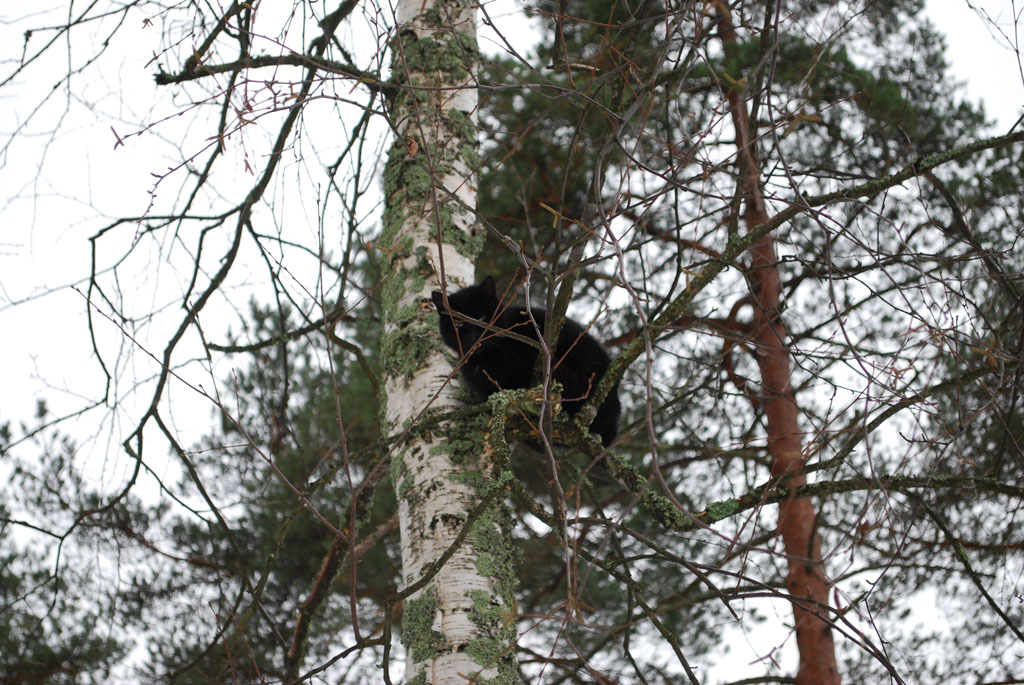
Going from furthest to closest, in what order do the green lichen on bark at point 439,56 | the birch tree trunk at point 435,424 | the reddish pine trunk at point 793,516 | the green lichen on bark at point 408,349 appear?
the reddish pine trunk at point 793,516 < the green lichen on bark at point 439,56 < the green lichen on bark at point 408,349 < the birch tree trunk at point 435,424

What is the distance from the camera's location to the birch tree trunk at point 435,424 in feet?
6.06

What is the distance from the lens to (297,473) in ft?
16.2

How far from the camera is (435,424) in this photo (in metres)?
2.17

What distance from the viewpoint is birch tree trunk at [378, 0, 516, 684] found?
1848 millimetres

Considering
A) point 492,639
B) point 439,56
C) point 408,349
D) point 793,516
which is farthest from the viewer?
point 793,516

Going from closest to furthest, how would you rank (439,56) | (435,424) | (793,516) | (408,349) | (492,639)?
(492,639) < (435,424) < (408,349) < (439,56) < (793,516)

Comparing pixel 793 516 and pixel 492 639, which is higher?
pixel 793 516

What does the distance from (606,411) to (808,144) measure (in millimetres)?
2773

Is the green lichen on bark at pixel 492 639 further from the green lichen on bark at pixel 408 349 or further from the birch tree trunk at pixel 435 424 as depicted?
the green lichen on bark at pixel 408 349

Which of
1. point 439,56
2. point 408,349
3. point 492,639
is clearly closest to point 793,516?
point 408,349

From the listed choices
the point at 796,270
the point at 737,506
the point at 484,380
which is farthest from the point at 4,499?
the point at 796,270

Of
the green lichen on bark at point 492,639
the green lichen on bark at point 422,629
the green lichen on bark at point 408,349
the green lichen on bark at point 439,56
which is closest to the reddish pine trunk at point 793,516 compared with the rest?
the green lichen on bark at point 439,56

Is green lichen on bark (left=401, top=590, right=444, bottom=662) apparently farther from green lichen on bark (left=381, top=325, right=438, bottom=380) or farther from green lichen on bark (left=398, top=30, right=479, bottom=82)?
green lichen on bark (left=398, top=30, right=479, bottom=82)

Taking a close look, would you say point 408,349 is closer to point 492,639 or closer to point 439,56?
point 492,639
